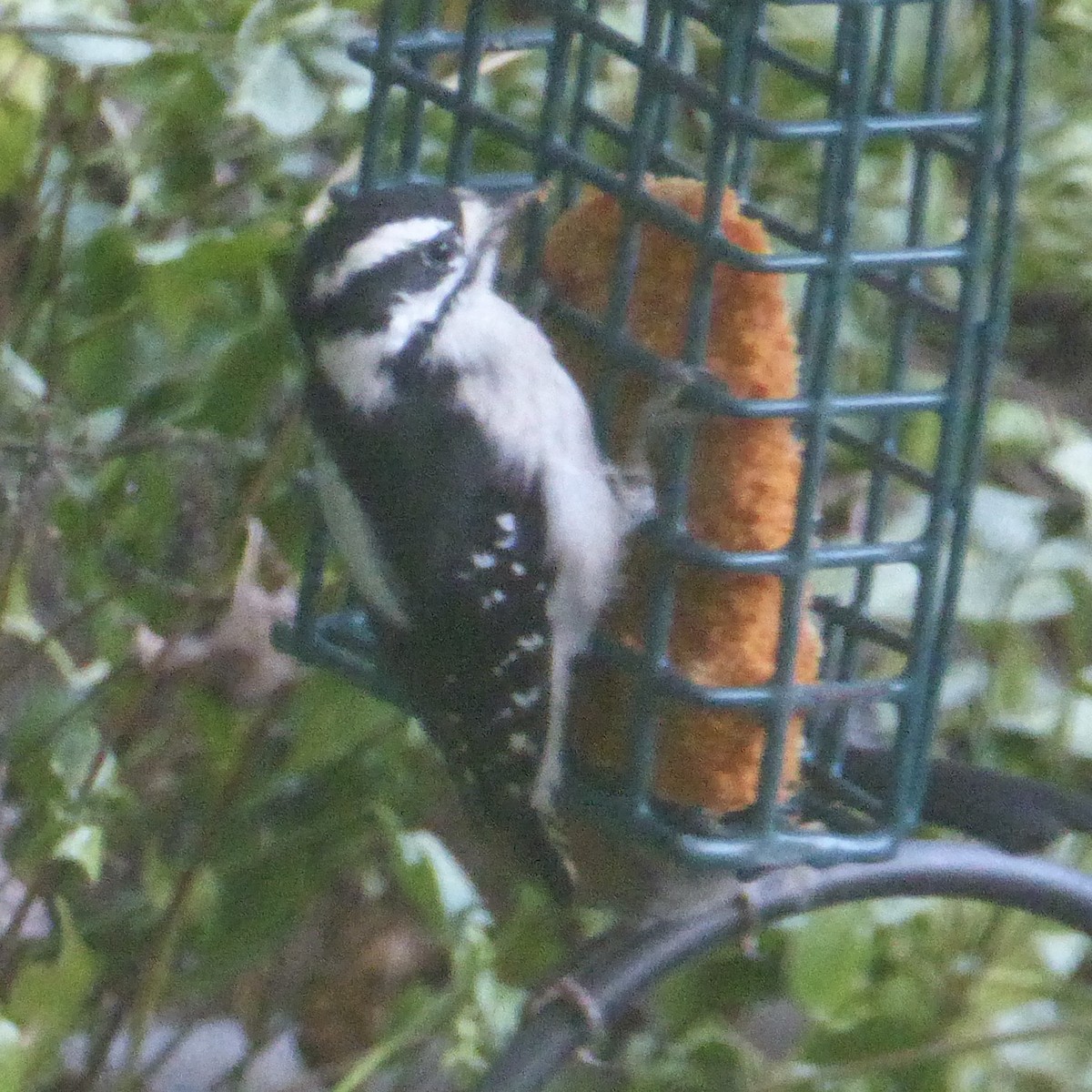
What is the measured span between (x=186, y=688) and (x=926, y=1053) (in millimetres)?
666

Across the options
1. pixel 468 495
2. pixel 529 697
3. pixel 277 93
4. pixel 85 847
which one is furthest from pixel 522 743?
pixel 277 93

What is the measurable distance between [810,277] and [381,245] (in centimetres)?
31

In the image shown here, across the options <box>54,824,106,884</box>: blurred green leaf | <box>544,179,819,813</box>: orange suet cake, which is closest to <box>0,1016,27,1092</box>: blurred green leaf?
<box>54,824,106,884</box>: blurred green leaf

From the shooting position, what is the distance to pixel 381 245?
48.9 inches

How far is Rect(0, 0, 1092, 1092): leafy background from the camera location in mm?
1419

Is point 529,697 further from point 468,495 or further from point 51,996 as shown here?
point 51,996

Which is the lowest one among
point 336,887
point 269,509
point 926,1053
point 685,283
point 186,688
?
point 336,887

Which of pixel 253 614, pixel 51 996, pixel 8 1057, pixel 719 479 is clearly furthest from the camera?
pixel 253 614

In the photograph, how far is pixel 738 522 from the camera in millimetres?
1222

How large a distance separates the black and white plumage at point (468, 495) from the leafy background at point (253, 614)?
0.35ft

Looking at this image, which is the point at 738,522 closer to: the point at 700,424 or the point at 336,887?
the point at 700,424

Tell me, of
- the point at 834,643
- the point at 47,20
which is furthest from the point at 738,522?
the point at 47,20

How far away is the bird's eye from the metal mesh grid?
7 cm

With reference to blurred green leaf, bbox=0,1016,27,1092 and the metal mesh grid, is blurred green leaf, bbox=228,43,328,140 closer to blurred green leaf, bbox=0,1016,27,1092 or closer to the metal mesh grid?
the metal mesh grid
